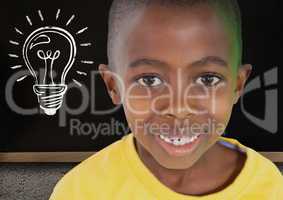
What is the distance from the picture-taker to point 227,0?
1.09 meters

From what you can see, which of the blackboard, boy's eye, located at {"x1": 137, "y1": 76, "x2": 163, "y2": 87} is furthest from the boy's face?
the blackboard

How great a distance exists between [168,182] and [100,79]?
467 millimetres

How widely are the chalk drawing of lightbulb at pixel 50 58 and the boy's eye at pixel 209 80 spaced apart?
0.53m

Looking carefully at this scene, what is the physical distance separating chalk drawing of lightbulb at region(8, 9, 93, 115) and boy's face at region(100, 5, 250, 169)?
40 centimetres

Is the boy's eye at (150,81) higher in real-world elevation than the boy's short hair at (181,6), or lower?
lower

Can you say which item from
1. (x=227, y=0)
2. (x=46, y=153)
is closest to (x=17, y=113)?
(x=46, y=153)

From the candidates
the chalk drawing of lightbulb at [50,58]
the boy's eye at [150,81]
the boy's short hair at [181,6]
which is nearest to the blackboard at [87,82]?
the chalk drawing of lightbulb at [50,58]

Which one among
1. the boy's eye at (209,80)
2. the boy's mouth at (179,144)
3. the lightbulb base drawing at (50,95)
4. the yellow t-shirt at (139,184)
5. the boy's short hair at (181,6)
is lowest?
the yellow t-shirt at (139,184)

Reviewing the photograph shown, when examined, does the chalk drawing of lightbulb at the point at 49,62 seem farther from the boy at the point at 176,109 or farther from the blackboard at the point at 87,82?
the boy at the point at 176,109

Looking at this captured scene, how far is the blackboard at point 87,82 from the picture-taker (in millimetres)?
1439

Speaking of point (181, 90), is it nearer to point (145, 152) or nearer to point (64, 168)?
point (145, 152)

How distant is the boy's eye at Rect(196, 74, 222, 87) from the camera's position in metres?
1.02

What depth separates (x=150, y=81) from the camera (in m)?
1.03

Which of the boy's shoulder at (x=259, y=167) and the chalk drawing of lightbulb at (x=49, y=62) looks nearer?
the boy's shoulder at (x=259, y=167)
